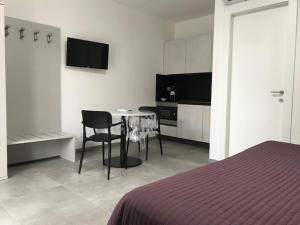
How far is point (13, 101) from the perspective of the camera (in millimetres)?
3533

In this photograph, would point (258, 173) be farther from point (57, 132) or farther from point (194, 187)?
point (57, 132)

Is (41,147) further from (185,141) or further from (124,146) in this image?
(185,141)

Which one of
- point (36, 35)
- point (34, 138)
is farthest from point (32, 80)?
point (34, 138)

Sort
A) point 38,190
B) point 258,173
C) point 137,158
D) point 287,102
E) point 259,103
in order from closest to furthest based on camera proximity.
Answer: point 258,173
point 38,190
point 287,102
point 259,103
point 137,158

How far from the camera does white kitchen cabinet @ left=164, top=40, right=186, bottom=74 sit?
5.37 metres

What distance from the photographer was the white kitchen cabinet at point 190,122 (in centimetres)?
493

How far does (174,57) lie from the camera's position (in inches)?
218

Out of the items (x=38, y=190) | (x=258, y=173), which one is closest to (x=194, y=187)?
(x=258, y=173)

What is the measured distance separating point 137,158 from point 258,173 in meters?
2.79

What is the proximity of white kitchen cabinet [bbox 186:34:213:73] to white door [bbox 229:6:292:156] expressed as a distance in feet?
4.24

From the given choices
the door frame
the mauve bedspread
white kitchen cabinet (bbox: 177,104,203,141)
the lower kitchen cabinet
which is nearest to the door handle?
the door frame

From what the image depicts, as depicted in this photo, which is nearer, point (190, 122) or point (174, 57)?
point (190, 122)

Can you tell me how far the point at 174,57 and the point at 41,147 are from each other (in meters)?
3.22

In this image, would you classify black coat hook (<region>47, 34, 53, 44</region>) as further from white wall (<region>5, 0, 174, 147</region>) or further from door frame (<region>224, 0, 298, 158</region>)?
door frame (<region>224, 0, 298, 158</region>)
